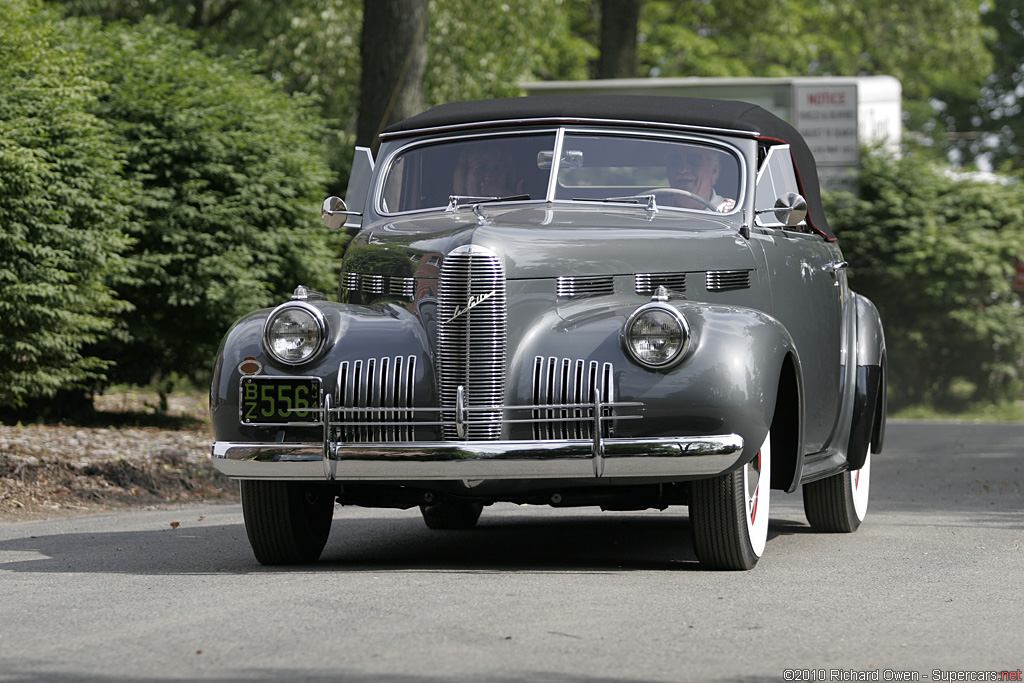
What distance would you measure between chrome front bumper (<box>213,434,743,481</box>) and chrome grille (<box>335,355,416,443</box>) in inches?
4.5

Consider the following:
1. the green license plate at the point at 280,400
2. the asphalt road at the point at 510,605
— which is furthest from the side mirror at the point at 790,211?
the green license plate at the point at 280,400

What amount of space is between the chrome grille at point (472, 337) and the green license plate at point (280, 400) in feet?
1.84

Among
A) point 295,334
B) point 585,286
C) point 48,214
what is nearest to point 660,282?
point 585,286

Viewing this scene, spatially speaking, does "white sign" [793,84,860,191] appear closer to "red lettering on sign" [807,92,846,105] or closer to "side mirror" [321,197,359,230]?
"red lettering on sign" [807,92,846,105]

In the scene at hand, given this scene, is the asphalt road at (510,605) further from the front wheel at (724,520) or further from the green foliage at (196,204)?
the green foliage at (196,204)

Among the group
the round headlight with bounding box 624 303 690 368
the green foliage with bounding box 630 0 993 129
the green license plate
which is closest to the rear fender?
the round headlight with bounding box 624 303 690 368

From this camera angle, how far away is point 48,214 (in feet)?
40.3

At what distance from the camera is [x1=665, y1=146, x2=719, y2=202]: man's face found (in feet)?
25.0

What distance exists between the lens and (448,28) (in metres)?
25.7

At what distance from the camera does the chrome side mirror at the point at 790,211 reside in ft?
24.5

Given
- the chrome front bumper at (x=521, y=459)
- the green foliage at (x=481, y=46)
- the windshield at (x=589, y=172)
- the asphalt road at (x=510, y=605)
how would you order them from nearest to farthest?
1. the asphalt road at (x=510, y=605)
2. the chrome front bumper at (x=521, y=459)
3. the windshield at (x=589, y=172)
4. the green foliage at (x=481, y=46)

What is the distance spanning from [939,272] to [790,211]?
1462 cm

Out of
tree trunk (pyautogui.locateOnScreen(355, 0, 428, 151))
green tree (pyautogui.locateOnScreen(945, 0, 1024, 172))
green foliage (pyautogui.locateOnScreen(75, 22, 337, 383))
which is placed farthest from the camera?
green tree (pyautogui.locateOnScreen(945, 0, 1024, 172))

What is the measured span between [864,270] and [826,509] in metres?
14.1
